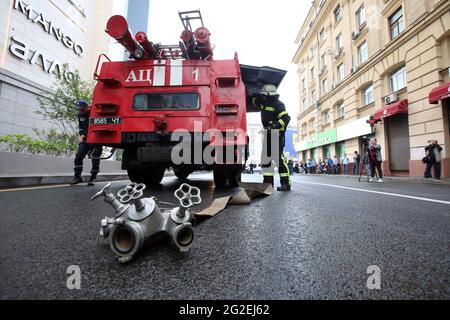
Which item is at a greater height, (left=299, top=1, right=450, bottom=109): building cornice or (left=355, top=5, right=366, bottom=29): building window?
(left=355, top=5, right=366, bottom=29): building window

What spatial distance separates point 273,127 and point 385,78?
1285 centimetres

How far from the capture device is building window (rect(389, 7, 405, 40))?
12.4 meters

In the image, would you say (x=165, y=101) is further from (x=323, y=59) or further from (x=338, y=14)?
(x=323, y=59)

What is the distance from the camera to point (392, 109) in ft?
38.8

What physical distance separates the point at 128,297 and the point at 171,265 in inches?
9.4

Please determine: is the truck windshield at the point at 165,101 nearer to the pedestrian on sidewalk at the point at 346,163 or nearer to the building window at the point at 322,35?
A: the pedestrian on sidewalk at the point at 346,163

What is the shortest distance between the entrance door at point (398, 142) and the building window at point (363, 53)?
16.6 ft

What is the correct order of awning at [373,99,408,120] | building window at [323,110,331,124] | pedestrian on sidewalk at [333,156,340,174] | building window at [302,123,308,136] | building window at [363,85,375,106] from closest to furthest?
awning at [373,99,408,120] < building window at [363,85,375,106] < pedestrian on sidewalk at [333,156,340,174] < building window at [323,110,331,124] < building window at [302,123,308,136]

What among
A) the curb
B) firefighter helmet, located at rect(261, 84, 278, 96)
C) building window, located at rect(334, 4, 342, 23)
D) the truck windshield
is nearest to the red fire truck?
the truck windshield

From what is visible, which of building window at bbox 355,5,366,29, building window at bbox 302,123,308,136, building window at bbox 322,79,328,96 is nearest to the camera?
building window at bbox 355,5,366,29

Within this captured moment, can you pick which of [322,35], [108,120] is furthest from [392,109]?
[322,35]

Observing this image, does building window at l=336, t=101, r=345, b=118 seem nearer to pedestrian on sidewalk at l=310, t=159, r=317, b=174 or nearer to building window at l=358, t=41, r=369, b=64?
building window at l=358, t=41, r=369, b=64

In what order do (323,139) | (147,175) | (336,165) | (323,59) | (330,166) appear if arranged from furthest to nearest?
(323,59) → (323,139) → (330,166) → (336,165) → (147,175)

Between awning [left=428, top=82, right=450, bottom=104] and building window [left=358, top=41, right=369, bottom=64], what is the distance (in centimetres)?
687
